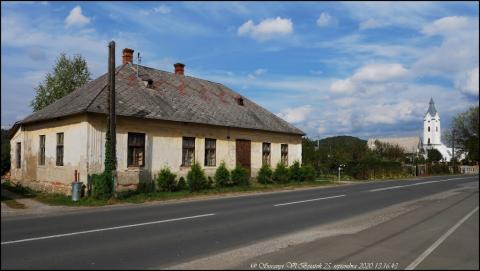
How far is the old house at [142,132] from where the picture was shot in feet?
72.6

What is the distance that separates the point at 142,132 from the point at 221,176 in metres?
5.75

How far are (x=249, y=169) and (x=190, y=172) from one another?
23.4 ft

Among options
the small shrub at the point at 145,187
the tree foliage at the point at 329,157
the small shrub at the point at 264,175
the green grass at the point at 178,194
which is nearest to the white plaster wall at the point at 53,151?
the green grass at the point at 178,194

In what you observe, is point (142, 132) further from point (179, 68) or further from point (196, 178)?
point (179, 68)

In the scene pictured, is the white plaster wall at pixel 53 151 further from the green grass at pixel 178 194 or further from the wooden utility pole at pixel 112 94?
the green grass at pixel 178 194

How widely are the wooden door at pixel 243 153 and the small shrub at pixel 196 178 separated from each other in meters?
5.42

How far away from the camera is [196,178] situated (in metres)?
24.6

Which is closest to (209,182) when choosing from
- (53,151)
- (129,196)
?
(129,196)

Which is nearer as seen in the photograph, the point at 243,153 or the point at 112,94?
the point at 112,94

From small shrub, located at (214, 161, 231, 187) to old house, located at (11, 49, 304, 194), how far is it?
2.86 ft

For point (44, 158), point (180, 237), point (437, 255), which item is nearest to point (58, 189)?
point (44, 158)

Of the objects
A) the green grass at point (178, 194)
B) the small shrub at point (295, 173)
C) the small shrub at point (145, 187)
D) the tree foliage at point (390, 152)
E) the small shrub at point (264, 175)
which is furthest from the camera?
the tree foliage at point (390, 152)

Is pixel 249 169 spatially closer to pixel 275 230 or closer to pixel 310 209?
pixel 310 209

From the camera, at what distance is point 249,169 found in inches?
1225
